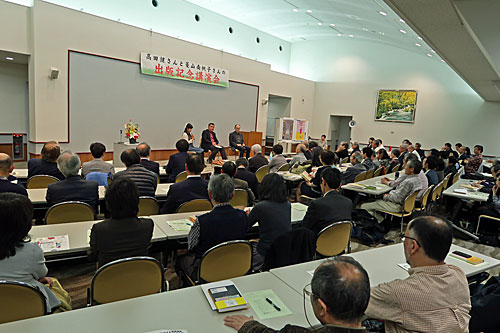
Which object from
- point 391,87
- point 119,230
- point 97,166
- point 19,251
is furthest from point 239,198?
point 391,87

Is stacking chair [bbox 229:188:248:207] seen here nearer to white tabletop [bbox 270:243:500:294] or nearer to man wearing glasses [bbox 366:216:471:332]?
white tabletop [bbox 270:243:500:294]

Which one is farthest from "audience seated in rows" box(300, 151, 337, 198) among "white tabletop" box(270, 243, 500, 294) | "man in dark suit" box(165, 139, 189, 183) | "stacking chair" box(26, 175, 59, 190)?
"stacking chair" box(26, 175, 59, 190)

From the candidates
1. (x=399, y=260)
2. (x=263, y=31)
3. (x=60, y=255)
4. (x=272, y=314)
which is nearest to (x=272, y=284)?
(x=272, y=314)

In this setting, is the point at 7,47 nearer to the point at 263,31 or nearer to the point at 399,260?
the point at 399,260

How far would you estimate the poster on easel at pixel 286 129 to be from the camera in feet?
47.8

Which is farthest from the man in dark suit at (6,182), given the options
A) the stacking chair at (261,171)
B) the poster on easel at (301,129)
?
the poster on easel at (301,129)

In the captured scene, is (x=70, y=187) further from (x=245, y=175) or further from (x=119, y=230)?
(x=245, y=175)

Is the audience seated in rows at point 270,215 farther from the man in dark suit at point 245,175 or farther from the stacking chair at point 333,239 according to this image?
the man in dark suit at point 245,175

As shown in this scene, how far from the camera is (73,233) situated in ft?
8.84

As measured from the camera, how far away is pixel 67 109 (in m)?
8.03

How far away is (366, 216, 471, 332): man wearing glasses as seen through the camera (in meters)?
1.57

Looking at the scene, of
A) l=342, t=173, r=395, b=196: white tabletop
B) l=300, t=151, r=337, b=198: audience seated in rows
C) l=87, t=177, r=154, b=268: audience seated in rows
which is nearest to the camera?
l=87, t=177, r=154, b=268: audience seated in rows

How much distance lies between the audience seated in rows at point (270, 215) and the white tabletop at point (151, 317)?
102cm

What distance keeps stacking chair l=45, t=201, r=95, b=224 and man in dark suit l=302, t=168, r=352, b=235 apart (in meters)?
2.15
